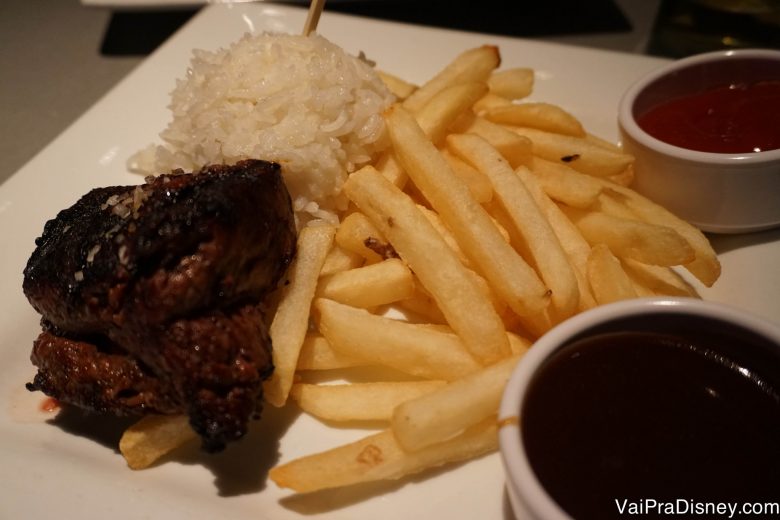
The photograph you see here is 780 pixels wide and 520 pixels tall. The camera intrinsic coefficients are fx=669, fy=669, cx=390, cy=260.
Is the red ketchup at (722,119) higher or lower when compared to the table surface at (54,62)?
higher

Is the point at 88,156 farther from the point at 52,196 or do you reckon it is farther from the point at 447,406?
the point at 447,406

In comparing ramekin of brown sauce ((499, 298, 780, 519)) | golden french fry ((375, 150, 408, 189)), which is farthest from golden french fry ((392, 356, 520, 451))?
golden french fry ((375, 150, 408, 189))

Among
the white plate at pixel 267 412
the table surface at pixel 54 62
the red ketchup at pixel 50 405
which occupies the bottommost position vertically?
the table surface at pixel 54 62

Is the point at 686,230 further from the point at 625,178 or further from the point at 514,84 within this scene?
the point at 514,84

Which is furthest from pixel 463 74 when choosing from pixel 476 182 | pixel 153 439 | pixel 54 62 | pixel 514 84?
pixel 54 62

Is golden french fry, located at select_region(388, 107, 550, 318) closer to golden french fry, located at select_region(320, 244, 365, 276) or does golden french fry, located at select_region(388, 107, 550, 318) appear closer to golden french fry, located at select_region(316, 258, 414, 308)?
golden french fry, located at select_region(316, 258, 414, 308)

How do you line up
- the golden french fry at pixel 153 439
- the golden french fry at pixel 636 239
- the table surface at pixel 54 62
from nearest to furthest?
the golden french fry at pixel 153 439 < the golden french fry at pixel 636 239 < the table surface at pixel 54 62

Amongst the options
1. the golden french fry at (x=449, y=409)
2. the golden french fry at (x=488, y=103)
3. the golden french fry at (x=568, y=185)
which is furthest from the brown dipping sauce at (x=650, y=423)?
the golden french fry at (x=488, y=103)

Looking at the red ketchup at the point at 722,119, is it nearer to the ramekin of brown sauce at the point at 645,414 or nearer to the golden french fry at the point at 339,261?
the ramekin of brown sauce at the point at 645,414
